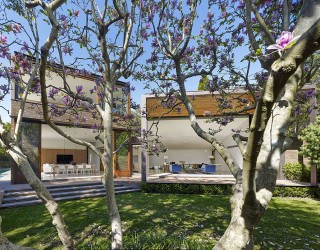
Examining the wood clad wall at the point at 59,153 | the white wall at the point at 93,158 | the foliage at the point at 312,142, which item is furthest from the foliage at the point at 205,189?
the wood clad wall at the point at 59,153

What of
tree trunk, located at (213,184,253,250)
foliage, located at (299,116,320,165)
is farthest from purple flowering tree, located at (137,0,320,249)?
foliage, located at (299,116,320,165)

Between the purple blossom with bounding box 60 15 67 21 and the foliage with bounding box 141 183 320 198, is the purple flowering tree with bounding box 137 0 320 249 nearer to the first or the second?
the purple blossom with bounding box 60 15 67 21

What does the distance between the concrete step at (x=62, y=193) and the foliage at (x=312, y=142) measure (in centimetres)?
877

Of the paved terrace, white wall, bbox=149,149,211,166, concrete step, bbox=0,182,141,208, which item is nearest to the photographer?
concrete step, bbox=0,182,141,208

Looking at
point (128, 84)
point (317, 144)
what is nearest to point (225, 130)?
point (317, 144)

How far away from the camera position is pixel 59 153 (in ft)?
80.3

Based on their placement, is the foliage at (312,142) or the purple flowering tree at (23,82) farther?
the foliage at (312,142)

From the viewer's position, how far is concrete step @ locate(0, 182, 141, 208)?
30.4ft

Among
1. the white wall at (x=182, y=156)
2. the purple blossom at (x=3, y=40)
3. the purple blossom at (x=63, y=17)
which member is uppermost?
the purple blossom at (x=63, y=17)

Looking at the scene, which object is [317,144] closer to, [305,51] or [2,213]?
[305,51]

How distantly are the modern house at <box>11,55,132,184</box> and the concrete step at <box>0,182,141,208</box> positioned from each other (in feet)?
9.64

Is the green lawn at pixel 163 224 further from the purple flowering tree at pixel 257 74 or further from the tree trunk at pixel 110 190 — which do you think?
the purple flowering tree at pixel 257 74

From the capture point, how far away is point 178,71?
462 cm

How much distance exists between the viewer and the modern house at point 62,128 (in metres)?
7.83
